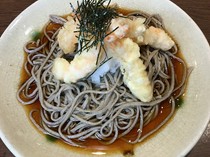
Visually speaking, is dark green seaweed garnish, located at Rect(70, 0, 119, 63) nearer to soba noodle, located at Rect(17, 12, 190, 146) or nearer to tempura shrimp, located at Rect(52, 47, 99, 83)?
tempura shrimp, located at Rect(52, 47, 99, 83)

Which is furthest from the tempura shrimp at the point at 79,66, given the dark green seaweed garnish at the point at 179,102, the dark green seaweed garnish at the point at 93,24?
the dark green seaweed garnish at the point at 179,102

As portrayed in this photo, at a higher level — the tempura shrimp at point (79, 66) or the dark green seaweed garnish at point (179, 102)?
the tempura shrimp at point (79, 66)

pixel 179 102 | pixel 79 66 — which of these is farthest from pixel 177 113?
pixel 79 66

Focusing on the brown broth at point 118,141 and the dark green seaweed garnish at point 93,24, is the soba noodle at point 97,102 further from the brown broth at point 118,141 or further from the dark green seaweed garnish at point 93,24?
the dark green seaweed garnish at point 93,24

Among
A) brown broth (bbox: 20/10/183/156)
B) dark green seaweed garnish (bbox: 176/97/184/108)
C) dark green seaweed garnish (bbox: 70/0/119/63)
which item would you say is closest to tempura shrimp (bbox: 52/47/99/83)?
dark green seaweed garnish (bbox: 70/0/119/63)

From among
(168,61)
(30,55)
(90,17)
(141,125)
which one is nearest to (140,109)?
(141,125)

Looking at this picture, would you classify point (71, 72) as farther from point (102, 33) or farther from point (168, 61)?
point (168, 61)
